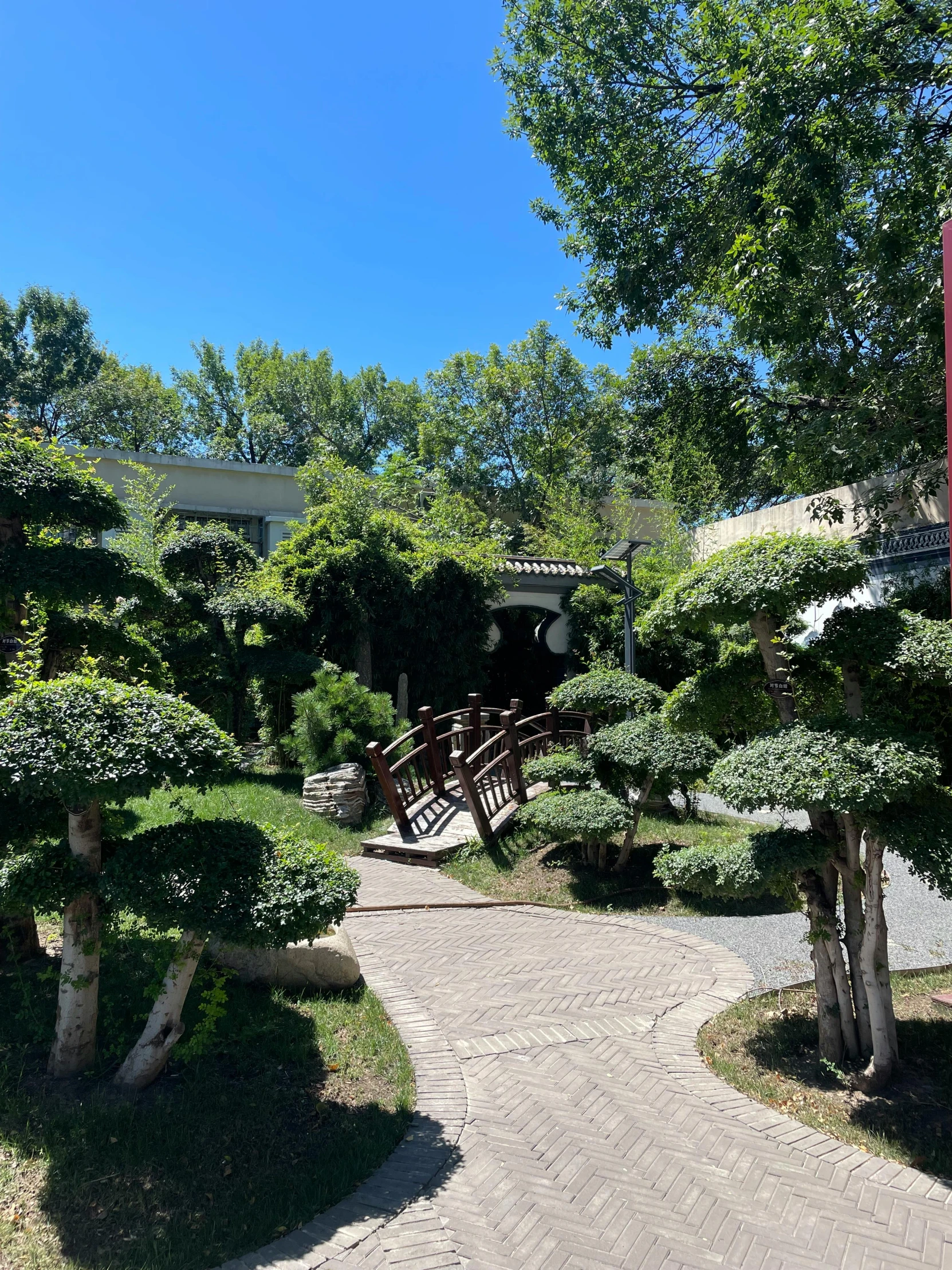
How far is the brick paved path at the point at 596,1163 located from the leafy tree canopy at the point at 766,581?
2.64 metres

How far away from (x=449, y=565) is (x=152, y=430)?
20643 mm

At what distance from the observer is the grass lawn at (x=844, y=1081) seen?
156 inches

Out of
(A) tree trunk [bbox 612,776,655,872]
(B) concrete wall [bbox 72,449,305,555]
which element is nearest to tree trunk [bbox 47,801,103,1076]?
(A) tree trunk [bbox 612,776,655,872]

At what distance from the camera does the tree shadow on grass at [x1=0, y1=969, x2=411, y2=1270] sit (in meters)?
3.21

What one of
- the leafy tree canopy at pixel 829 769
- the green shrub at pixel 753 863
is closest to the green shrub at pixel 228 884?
the green shrub at pixel 753 863

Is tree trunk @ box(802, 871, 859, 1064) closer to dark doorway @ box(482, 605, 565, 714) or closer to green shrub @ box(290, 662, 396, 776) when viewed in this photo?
green shrub @ box(290, 662, 396, 776)

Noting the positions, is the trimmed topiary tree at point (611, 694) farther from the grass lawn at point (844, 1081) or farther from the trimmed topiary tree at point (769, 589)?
the trimmed topiary tree at point (769, 589)

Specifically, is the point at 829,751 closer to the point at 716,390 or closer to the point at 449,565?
the point at 449,565

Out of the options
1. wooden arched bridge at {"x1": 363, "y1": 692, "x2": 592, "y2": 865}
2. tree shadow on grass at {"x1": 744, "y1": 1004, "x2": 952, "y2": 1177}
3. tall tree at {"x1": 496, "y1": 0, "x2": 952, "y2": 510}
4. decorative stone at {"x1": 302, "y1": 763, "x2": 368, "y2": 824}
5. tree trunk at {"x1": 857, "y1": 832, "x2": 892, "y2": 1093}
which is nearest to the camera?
tree shadow on grass at {"x1": 744, "y1": 1004, "x2": 952, "y2": 1177}

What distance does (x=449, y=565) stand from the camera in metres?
14.9

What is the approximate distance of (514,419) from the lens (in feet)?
92.4

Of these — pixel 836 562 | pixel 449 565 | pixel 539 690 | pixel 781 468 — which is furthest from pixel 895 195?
pixel 539 690

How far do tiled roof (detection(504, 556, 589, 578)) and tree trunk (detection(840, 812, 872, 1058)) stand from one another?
12401mm

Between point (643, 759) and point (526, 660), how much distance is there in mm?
8947
